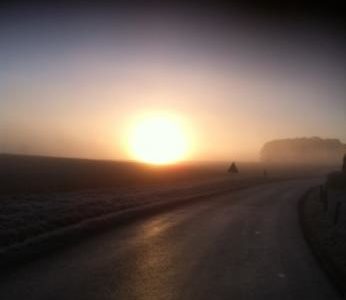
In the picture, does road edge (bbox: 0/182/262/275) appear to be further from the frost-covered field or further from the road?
the frost-covered field

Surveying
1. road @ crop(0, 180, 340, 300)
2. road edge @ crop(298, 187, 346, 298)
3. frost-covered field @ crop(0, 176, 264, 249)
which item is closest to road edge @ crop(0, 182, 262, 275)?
road @ crop(0, 180, 340, 300)

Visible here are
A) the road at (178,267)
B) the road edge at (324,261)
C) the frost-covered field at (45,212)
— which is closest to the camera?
the road at (178,267)

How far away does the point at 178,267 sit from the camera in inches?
413

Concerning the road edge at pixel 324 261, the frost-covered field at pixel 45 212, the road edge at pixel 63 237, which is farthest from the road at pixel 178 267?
the frost-covered field at pixel 45 212

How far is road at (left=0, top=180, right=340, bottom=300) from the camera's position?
336 inches

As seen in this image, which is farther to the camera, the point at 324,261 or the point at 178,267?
the point at 324,261

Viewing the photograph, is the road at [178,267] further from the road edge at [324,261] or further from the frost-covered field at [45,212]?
the frost-covered field at [45,212]

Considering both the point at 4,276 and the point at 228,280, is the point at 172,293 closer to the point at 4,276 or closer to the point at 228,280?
the point at 228,280

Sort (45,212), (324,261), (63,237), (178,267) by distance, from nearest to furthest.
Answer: (178,267), (324,261), (63,237), (45,212)

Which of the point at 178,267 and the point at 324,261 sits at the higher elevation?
the point at 178,267

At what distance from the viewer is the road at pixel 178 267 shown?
28.0 feet

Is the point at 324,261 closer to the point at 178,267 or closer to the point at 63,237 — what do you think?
the point at 178,267

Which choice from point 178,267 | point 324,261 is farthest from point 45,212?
point 324,261

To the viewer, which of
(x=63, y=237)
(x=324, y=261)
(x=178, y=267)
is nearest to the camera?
(x=178, y=267)
